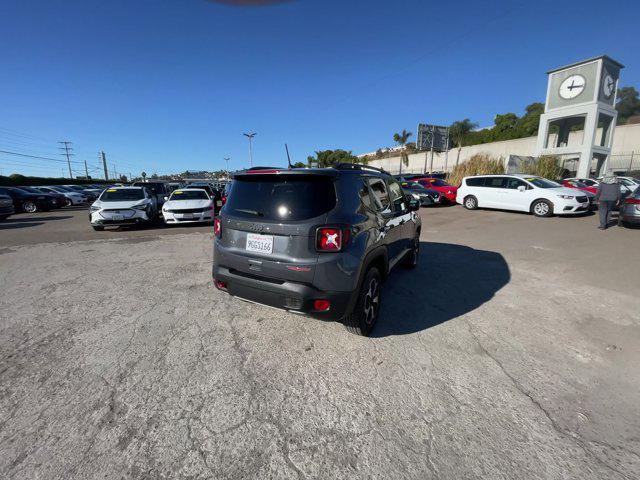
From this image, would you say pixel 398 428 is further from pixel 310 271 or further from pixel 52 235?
pixel 52 235

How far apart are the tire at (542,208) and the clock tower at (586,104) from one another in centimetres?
1663

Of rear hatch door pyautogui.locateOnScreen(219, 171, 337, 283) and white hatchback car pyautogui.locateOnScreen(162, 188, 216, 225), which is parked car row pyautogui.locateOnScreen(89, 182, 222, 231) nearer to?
white hatchback car pyautogui.locateOnScreen(162, 188, 216, 225)

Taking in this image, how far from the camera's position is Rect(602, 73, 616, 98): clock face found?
2452 centimetres

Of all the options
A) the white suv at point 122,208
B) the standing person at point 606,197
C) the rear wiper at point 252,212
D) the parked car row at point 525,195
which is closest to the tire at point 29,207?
the white suv at point 122,208

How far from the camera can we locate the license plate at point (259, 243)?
2.93 meters

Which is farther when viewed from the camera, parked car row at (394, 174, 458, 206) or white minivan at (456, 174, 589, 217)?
parked car row at (394, 174, 458, 206)

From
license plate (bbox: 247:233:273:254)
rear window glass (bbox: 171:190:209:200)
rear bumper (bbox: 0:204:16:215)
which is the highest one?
rear window glass (bbox: 171:190:209:200)

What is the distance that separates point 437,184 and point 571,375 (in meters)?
Answer: 16.3

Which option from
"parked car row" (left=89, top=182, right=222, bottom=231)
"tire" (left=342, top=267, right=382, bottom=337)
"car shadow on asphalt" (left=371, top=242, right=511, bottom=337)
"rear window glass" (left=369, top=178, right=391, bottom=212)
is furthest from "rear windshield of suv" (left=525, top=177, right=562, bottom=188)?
"parked car row" (left=89, top=182, right=222, bottom=231)

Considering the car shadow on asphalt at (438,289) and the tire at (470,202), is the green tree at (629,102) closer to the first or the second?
the tire at (470,202)

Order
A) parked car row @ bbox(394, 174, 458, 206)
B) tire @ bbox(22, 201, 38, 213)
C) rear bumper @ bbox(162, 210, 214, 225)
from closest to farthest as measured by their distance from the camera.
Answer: rear bumper @ bbox(162, 210, 214, 225) → parked car row @ bbox(394, 174, 458, 206) → tire @ bbox(22, 201, 38, 213)

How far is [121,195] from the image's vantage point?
1121cm

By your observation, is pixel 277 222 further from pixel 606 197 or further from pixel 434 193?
pixel 434 193

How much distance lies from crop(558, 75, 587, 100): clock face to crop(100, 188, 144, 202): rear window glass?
3271 cm
